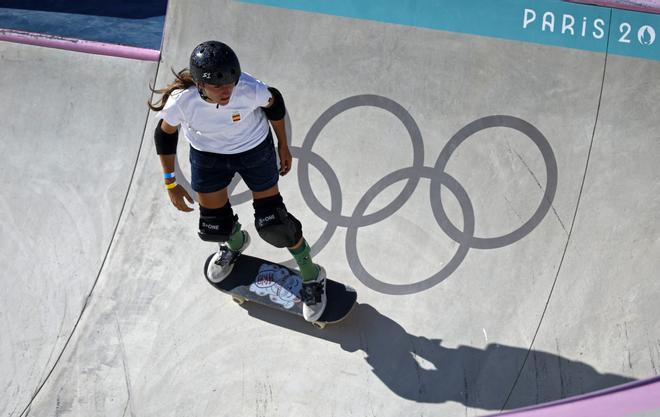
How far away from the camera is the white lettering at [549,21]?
18.8 feet

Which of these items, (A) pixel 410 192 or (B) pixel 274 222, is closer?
(B) pixel 274 222

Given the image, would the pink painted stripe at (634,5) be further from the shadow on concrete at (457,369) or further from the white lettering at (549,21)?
the shadow on concrete at (457,369)

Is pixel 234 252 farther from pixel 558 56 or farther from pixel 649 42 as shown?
pixel 649 42

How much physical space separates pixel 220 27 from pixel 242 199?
67.4 inches

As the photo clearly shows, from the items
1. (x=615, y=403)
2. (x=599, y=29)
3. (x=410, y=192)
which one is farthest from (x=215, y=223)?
(x=599, y=29)

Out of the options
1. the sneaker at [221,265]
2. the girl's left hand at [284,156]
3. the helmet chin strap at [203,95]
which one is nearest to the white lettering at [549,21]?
the girl's left hand at [284,156]

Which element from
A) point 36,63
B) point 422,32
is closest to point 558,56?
point 422,32

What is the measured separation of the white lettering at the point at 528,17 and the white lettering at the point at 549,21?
3.5 inches

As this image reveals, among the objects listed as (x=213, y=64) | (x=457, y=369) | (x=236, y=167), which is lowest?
(x=457, y=369)

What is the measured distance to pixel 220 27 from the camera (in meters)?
6.37

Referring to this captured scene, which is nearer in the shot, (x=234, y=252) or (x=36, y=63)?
(x=234, y=252)

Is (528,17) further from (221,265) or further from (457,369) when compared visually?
(221,265)

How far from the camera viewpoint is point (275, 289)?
Answer: 5.24m

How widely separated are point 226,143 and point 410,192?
1886 millimetres
